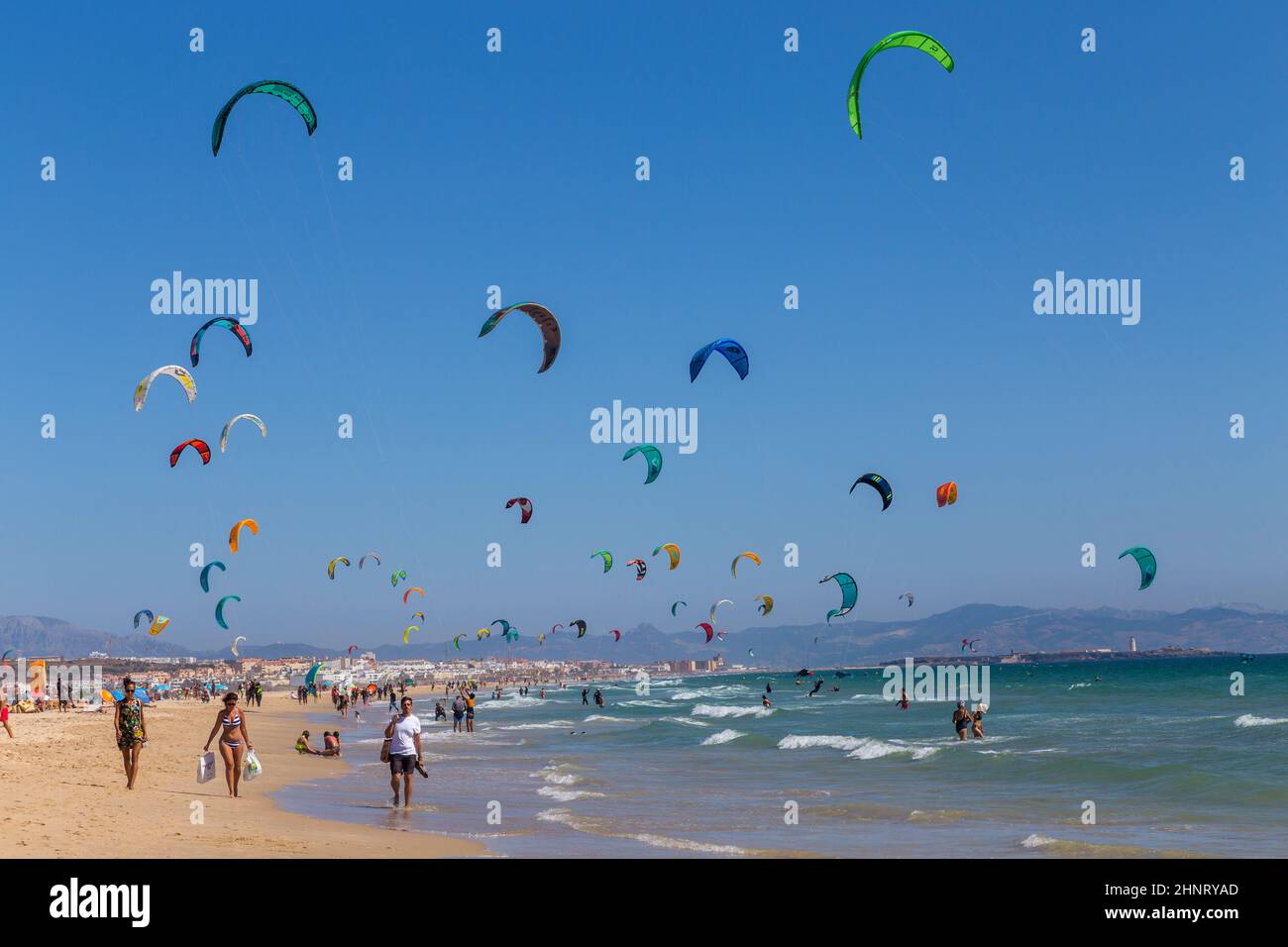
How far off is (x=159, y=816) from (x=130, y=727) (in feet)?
6.53

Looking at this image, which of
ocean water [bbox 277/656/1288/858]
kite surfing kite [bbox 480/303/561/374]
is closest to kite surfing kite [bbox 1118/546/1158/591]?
ocean water [bbox 277/656/1288/858]

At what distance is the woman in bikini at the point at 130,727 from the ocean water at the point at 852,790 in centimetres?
229

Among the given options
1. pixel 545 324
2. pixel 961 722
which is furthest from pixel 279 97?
pixel 961 722

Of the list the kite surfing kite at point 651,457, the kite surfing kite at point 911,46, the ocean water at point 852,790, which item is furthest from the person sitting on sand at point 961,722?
A: the kite surfing kite at point 911,46

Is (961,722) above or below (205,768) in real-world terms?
below

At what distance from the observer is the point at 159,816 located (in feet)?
41.9

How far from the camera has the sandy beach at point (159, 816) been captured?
10477 mm

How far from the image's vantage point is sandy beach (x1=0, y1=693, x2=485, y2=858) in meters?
10.5

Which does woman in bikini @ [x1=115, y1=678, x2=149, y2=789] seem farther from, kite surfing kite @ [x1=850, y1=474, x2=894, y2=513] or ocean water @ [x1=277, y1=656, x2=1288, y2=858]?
kite surfing kite @ [x1=850, y1=474, x2=894, y2=513]

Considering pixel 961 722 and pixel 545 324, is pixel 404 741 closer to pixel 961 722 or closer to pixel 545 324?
pixel 545 324

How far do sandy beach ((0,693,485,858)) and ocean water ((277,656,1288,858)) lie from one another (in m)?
0.80

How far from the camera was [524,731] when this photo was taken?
41.6 meters
